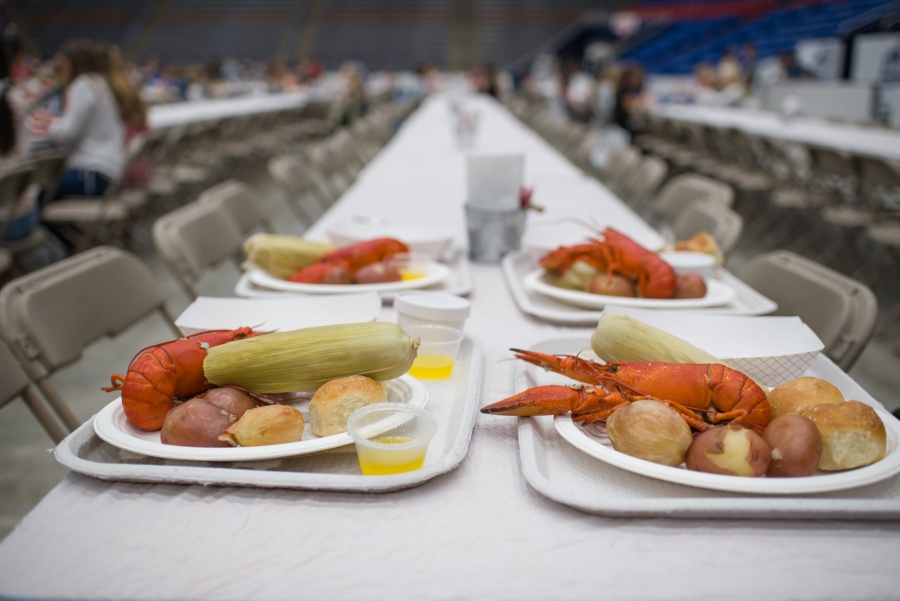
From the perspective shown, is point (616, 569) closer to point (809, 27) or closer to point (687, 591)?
point (687, 591)

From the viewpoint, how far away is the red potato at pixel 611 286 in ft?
4.80

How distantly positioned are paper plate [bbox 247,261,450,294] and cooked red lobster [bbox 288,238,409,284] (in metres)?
0.02

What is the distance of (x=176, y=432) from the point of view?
0.85 m

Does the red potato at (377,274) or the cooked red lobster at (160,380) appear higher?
the cooked red lobster at (160,380)

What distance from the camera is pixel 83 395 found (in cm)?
277

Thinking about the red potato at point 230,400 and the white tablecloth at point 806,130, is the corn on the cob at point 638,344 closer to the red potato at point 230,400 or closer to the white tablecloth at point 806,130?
the red potato at point 230,400

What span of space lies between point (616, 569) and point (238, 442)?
1.53ft

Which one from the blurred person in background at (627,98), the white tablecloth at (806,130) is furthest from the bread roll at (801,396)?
the blurred person in background at (627,98)

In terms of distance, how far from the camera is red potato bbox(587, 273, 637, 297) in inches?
57.6

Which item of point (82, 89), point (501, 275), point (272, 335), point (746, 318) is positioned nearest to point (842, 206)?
point (501, 275)

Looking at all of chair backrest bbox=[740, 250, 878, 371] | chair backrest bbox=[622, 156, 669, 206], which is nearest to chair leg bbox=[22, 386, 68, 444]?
chair backrest bbox=[740, 250, 878, 371]

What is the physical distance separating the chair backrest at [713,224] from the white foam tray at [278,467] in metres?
1.53

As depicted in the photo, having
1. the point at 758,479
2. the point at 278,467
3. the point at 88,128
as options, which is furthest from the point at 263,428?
the point at 88,128

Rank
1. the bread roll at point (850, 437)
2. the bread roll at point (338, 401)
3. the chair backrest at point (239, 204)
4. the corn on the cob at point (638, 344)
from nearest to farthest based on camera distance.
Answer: the bread roll at point (850, 437) < the bread roll at point (338, 401) < the corn on the cob at point (638, 344) < the chair backrest at point (239, 204)
